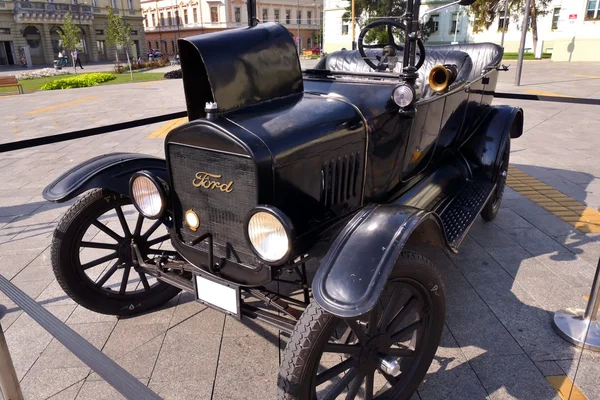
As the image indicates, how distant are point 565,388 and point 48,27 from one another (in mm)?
51164

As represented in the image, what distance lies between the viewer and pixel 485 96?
169 inches

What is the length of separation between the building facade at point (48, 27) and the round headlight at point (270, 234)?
1631 inches

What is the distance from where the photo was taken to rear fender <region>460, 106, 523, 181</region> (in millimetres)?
3662

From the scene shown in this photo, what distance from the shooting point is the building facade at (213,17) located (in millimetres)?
51750

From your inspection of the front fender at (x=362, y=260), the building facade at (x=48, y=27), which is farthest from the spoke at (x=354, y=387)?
the building facade at (x=48, y=27)

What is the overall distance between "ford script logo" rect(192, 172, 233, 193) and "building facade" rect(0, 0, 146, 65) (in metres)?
41.0

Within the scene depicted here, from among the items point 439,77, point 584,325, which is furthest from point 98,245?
point 584,325

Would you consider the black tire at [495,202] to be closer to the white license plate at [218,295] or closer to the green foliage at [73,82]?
the white license plate at [218,295]

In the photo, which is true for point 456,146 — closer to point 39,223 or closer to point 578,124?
point 39,223

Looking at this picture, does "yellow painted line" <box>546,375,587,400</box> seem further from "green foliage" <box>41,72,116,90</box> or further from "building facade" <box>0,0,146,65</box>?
"building facade" <box>0,0,146,65</box>

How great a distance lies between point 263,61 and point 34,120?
9.75 meters

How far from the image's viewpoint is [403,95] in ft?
8.13

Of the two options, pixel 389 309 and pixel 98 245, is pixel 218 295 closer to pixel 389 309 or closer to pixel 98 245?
pixel 389 309

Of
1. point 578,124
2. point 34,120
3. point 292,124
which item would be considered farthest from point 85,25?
point 292,124
